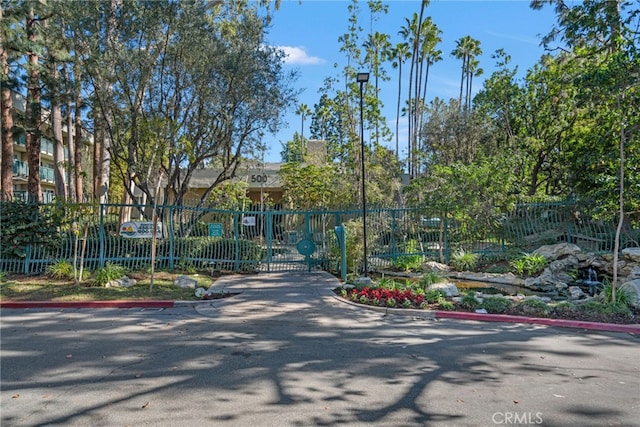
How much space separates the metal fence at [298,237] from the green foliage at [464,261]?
1.75 feet

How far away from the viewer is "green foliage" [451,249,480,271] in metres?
13.5

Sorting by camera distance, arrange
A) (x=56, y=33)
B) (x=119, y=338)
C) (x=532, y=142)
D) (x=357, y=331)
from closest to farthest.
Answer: (x=119, y=338) → (x=357, y=331) → (x=56, y=33) → (x=532, y=142)

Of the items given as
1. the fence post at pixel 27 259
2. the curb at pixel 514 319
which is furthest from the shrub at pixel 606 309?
the fence post at pixel 27 259

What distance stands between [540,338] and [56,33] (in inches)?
581

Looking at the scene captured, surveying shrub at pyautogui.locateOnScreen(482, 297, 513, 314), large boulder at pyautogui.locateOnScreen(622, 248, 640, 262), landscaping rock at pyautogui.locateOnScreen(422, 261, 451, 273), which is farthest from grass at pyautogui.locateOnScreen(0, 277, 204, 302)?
large boulder at pyautogui.locateOnScreen(622, 248, 640, 262)

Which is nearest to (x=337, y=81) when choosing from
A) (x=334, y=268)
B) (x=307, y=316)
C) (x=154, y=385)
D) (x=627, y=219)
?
(x=334, y=268)

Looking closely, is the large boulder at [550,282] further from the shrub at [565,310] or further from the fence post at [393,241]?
the fence post at [393,241]

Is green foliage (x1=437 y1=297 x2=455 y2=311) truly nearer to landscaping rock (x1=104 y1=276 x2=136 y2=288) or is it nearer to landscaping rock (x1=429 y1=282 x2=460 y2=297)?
landscaping rock (x1=429 y1=282 x2=460 y2=297)

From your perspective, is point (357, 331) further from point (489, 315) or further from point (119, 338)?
point (119, 338)

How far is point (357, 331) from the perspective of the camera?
23.5 ft

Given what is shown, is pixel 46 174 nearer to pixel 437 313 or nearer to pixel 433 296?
pixel 433 296

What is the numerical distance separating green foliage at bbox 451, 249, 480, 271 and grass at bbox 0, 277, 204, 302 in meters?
7.88

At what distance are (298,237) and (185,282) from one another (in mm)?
3936

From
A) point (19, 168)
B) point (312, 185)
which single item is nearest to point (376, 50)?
point (312, 185)
